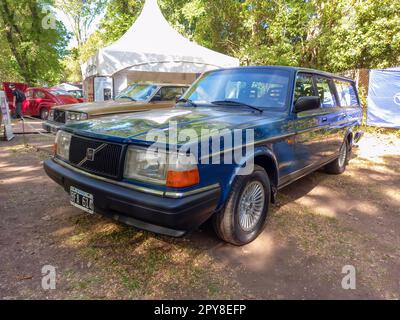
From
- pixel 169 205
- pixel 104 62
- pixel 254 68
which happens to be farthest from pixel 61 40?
pixel 169 205

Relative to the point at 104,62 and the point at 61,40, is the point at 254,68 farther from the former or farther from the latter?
the point at 61,40

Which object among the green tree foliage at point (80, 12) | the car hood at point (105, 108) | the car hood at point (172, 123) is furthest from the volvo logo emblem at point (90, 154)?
the green tree foliage at point (80, 12)

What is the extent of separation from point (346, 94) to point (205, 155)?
418cm

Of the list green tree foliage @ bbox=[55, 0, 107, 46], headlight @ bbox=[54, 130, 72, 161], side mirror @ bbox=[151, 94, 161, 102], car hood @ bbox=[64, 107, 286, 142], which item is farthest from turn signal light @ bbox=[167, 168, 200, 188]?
green tree foliage @ bbox=[55, 0, 107, 46]

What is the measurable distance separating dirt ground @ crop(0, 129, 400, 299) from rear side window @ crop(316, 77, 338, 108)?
1.45 metres

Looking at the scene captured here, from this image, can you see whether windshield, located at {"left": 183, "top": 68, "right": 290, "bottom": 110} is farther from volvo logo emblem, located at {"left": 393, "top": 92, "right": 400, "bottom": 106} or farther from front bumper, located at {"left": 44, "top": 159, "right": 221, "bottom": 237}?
volvo logo emblem, located at {"left": 393, "top": 92, "right": 400, "bottom": 106}

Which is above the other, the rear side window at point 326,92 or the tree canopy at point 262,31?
the tree canopy at point 262,31

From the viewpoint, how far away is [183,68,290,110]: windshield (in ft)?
11.7

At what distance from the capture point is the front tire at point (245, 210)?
108 inches

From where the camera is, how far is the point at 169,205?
221 cm

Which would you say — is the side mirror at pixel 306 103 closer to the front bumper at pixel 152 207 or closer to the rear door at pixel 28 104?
the front bumper at pixel 152 207

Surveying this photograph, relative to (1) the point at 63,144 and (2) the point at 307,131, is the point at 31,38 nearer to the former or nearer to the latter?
(1) the point at 63,144

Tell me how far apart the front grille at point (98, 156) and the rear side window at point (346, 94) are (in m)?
3.97
